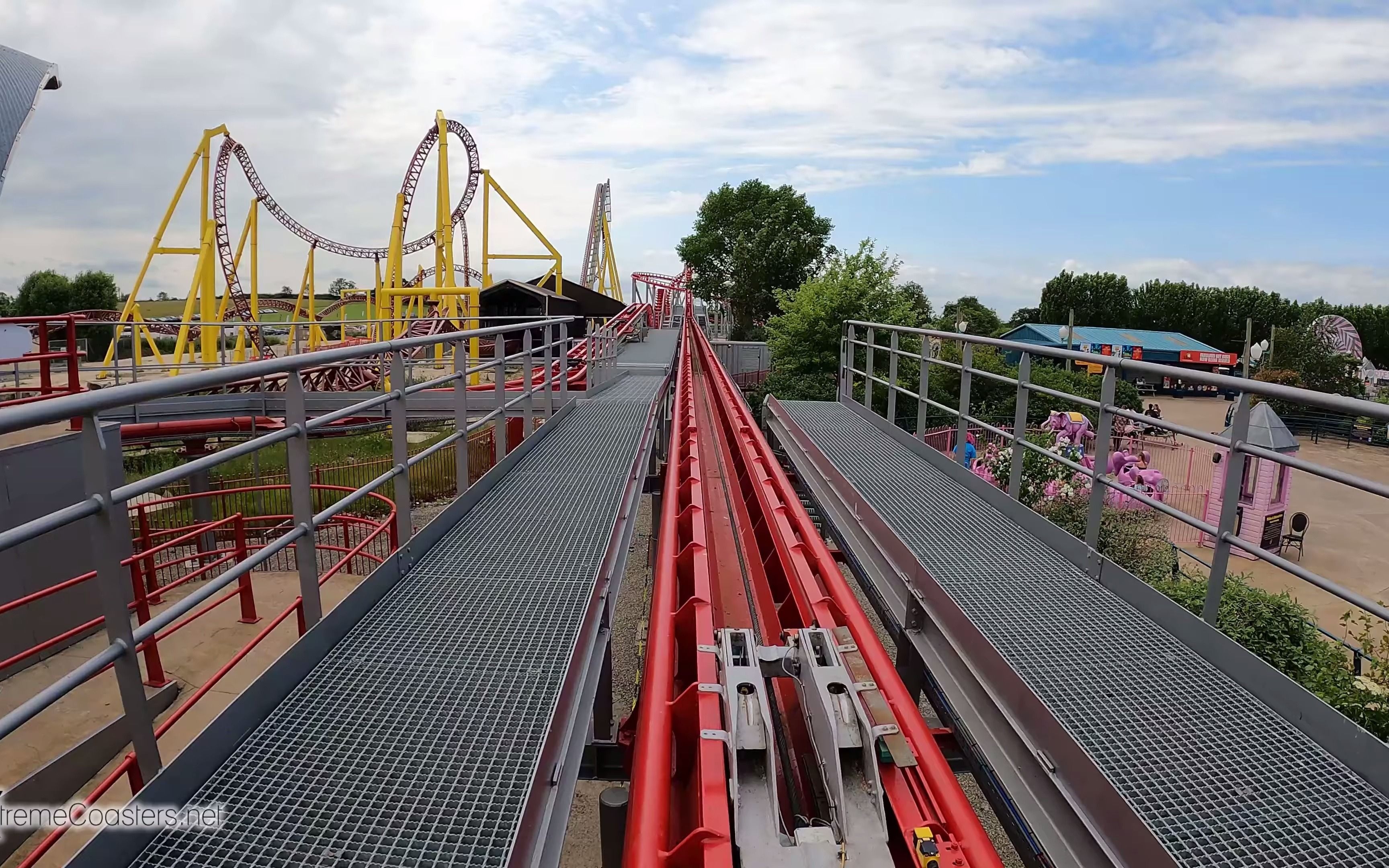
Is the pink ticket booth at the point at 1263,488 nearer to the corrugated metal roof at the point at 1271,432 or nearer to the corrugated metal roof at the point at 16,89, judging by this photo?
the corrugated metal roof at the point at 1271,432

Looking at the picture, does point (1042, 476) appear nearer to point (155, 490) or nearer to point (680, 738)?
point (680, 738)

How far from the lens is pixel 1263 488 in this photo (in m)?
12.0

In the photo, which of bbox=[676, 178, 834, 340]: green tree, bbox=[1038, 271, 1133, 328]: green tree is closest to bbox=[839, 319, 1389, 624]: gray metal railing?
bbox=[676, 178, 834, 340]: green tree

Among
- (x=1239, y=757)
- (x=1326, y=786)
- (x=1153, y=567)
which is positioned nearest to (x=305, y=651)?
(x=1239, y=757)

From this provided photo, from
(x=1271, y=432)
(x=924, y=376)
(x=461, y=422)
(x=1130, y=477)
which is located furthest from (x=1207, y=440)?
(x=1271, y=432)

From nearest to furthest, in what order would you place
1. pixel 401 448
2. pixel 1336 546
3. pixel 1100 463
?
1. pixel 401 448
2. pixel 1100 463
3. pixel 1336 546

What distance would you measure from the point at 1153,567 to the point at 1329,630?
513cm

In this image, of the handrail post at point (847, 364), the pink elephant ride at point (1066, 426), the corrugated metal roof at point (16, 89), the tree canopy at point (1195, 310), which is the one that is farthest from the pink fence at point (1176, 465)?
the tree canopy at point (1195, 310)

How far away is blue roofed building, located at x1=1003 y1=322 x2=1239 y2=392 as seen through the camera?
164 feet

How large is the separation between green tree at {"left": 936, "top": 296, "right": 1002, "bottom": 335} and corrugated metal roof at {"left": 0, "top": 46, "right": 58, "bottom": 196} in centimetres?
3778

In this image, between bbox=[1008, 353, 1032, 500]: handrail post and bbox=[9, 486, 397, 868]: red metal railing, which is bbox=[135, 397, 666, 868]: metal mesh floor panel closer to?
bbox=[9, 486, 397, 868]: red metal railing

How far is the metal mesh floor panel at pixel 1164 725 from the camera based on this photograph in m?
2.03

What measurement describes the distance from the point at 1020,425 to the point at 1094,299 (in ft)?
218

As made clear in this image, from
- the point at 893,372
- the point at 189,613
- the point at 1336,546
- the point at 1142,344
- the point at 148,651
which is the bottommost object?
the point at 1336,546
